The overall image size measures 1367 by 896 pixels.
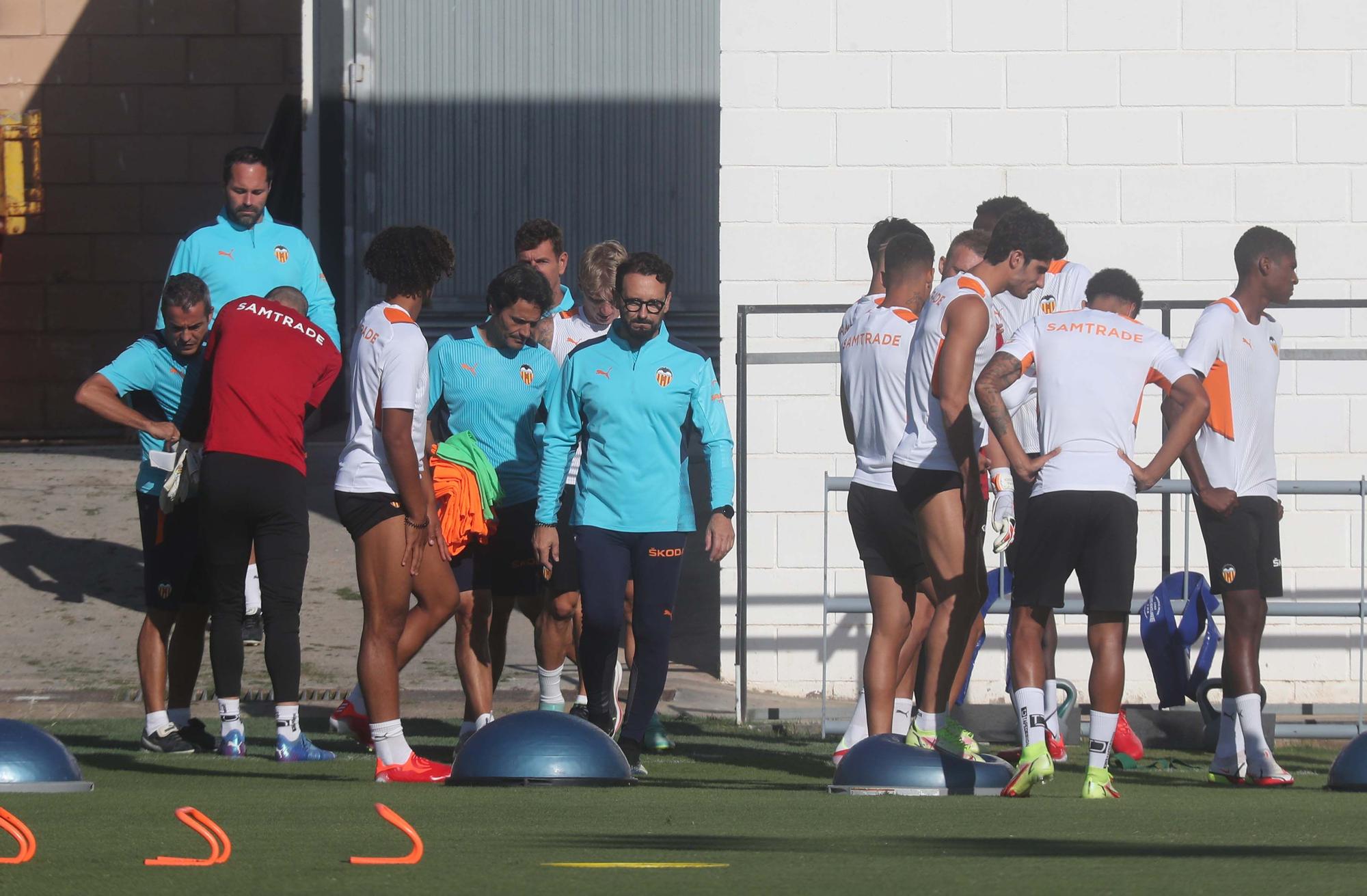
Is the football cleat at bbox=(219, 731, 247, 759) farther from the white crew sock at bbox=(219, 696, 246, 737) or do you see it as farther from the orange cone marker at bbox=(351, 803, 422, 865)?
the orange cone marker at bbox=(351, 803, 422, 865)

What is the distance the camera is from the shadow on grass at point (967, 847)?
4.35 metres

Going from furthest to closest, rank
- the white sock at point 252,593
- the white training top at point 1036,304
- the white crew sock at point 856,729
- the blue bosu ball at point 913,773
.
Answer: the white sock at point 252,593, the white training top at point 1036,304, the white crew sock at point 856,729, the blue bosu ball at point 913,773

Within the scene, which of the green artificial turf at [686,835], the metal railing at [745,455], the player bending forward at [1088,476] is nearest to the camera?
the green artificial turf at [686,835]

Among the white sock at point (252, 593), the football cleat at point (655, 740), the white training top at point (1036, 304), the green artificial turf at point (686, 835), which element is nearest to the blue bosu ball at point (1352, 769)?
the green artificial turf at point (686, 835)

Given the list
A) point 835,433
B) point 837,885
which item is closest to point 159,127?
point 835,433

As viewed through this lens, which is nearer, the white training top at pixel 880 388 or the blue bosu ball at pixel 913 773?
the blue bosu ball at pixel 913 773

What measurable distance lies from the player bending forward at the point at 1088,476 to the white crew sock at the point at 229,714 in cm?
271

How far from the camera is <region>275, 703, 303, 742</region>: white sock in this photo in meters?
6.73

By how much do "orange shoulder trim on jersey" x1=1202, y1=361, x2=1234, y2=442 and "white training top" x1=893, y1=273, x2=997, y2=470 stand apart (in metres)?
0.92

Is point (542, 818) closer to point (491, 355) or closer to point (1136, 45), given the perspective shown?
point (491, 355)

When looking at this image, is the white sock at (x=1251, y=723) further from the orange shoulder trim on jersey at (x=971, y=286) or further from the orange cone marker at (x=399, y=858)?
the orange cone marker at (x=399, y=858)

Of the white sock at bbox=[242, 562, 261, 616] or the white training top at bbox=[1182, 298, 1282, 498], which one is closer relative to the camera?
the white training top at bbox=[1182, 298, 1282, 498]

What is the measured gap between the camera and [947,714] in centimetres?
666

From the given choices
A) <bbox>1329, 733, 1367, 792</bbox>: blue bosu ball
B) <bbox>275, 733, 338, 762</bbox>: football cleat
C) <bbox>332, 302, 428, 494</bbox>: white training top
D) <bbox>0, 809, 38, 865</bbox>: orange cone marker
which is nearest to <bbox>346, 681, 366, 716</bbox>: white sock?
<bbox>275, 733, 338, 762</bbox>: football cleat
